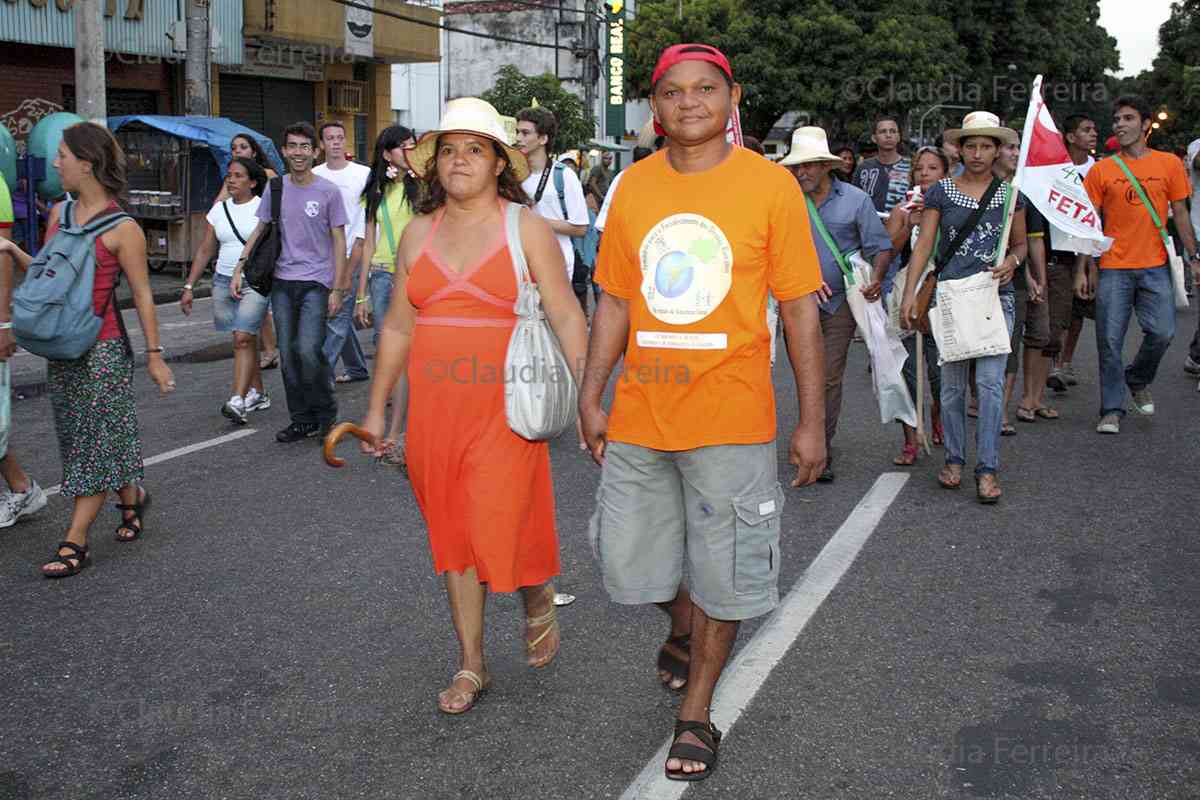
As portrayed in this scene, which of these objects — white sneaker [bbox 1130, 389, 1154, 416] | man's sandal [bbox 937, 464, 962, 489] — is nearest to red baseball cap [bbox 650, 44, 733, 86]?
man's sandal [bbox 937, 464, 962, 489]

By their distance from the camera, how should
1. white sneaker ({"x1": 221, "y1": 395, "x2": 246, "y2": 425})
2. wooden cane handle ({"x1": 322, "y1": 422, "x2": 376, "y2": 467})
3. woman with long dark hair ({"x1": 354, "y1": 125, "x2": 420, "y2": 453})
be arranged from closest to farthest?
wooden cane handle ({"x1": 322, "y1": 422, "x2": 376, "y2": 467}) → woman with long dark hair ({"x1": 354, "y1": 125, "x2": 420, "y2": 453}) → white sneaker ({"x1": 221, "y1": 395, "x2": 246, "y2": 425})

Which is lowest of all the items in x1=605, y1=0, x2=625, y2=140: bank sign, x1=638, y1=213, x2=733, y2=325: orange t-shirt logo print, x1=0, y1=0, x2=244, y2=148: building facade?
x1=638, y1=213, x2=733, y2=325: orange t-shirt logo print

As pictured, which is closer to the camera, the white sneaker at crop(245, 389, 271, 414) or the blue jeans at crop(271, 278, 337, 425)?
the blue jeans at crop(271, 278, 337, 425)

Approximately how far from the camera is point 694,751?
3477 mm

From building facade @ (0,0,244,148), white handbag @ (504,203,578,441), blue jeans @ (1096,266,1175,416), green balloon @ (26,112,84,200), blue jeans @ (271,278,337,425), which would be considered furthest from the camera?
building facade @ (0,0,244,148)

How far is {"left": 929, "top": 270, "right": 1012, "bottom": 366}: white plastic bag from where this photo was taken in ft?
21.2

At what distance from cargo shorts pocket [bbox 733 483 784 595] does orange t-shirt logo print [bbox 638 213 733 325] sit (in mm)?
517

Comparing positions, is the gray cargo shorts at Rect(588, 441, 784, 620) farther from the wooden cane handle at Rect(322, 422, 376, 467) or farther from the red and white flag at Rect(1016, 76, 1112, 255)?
the red and white flag at Rect(1016, 76, 1112, 255)

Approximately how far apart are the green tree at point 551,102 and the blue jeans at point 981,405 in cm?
2957

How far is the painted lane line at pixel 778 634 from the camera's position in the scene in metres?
3.46

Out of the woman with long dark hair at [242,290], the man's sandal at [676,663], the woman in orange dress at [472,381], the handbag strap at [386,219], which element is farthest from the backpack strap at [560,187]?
the man's sandal at [676,663]

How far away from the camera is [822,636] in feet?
14.8

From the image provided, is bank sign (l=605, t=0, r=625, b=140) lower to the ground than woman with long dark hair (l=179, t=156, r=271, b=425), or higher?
higher

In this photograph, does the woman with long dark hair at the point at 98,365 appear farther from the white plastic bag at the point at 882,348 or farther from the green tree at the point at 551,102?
the green tree at the point at 551,102
